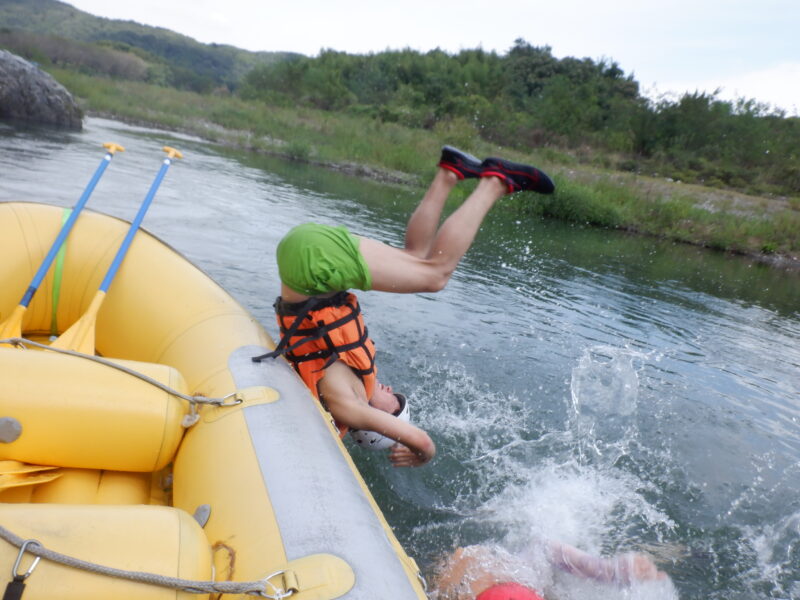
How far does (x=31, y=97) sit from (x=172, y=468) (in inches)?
634

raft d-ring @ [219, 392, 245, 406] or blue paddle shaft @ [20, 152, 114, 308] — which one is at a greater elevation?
blue paddle shaft @ [20, 152, 114, 308]

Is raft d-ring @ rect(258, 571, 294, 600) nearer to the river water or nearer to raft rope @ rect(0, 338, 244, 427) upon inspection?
raft rope @ rect(0, 338, 244, 427)

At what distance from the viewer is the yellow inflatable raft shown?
1.24 meters

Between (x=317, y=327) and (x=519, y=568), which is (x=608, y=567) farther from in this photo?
(x=317, y=327)

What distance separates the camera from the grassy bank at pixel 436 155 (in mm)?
15305

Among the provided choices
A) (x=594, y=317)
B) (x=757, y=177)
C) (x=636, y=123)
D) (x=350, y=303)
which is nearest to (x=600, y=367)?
(x=594, y=317)

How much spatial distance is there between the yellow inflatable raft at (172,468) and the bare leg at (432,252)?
609 mm

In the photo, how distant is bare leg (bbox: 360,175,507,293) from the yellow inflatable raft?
24.0 inches

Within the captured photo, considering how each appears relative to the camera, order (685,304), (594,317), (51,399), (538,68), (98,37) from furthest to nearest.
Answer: (98,37) < (538,68) < (685,304) < (594,317) < (51,399)

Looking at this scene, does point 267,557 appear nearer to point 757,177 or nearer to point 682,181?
point 682,181

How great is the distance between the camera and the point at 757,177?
23.7 m

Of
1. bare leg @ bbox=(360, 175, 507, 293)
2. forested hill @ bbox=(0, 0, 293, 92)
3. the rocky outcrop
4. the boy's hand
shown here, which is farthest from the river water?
forested hill @ bbox=(0, 0, 293, 92)

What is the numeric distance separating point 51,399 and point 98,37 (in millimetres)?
108771

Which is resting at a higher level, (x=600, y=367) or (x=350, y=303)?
(x=350, y=303)
